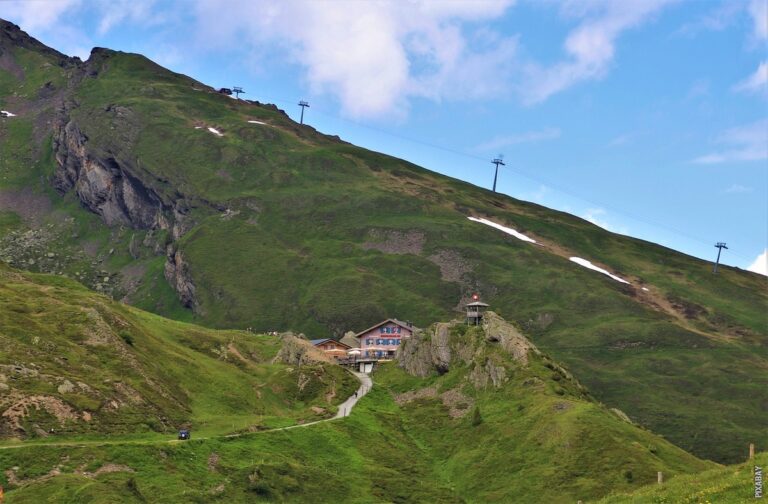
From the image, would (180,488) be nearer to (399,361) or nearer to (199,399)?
(199,399)

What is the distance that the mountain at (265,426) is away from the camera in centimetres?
7769

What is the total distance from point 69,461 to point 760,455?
54.1 metres

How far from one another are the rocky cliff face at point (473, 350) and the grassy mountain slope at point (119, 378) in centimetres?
1685

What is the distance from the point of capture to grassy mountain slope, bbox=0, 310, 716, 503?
242 ft

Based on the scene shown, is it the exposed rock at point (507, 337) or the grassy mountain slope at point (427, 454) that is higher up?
the exposed rock at point (507, 337)

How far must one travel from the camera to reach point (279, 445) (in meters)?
96.3

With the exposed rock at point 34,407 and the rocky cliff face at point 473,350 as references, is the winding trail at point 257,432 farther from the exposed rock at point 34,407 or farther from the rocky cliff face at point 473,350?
the rocky cliff face at point 473,350

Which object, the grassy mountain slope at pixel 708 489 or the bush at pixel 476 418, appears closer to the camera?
the grassy mountain slope at pixel 708 489

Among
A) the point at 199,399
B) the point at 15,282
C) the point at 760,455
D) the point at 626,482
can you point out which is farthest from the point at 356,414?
the point at 760,455

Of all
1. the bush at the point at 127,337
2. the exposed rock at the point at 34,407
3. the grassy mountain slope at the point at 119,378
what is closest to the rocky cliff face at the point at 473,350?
the grassy mountain slope at the point at 119,378

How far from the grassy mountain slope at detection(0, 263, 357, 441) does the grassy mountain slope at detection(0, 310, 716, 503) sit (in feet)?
20.3

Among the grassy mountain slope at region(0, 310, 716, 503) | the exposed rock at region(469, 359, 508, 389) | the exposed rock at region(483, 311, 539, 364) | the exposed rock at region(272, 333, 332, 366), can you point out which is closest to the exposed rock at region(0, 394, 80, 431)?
the grassy mountain slope at region(0, 310, 716, 503)

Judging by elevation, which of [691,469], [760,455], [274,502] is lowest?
[274,502]

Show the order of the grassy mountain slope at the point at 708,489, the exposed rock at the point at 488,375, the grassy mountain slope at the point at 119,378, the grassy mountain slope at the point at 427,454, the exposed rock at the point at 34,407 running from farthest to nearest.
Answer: the exposed rock at the point at 488,375 → the grassy mountain slope at the point at 119,378 → the exposed rock at the point at 34,407 → the grassy mountain slope at the point at 427,454 → the grassy mountain slope at the point at 708,489
